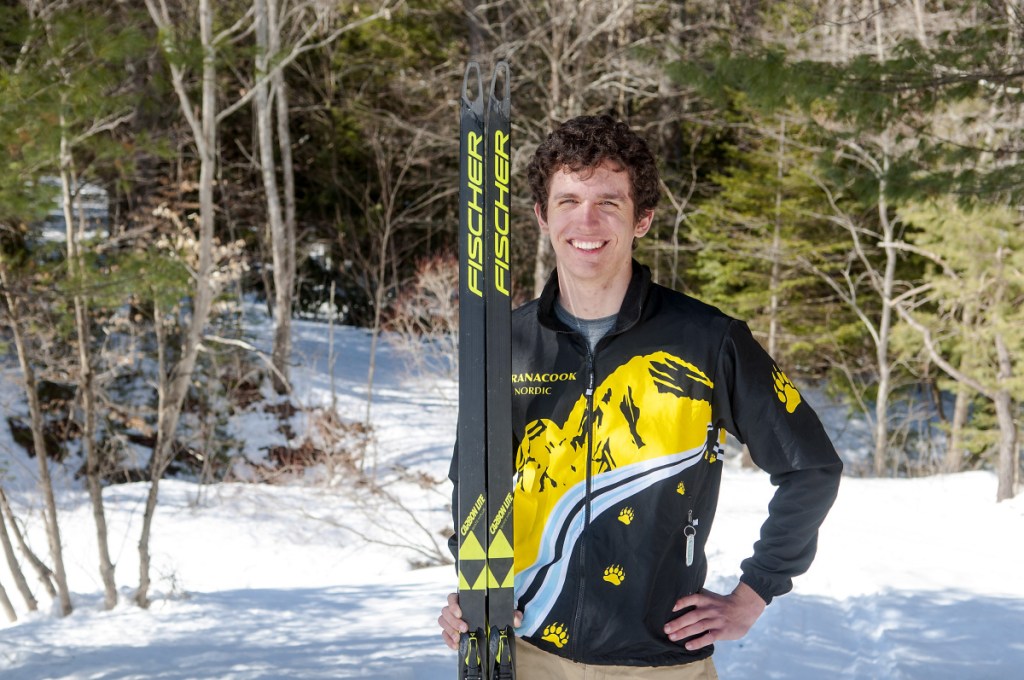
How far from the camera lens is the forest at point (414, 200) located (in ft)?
17.0

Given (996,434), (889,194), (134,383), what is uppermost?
(889,194)

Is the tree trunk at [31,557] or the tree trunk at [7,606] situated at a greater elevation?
the tree trunk at [31,557]

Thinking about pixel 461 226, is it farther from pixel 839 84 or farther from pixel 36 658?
pixel 36 658

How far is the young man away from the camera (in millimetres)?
1485

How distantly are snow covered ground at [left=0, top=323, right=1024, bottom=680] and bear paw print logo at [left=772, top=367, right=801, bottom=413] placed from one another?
110 inches

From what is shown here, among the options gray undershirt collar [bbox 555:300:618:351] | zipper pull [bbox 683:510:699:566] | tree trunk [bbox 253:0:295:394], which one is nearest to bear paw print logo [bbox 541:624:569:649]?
zipper pull [bbox 683:510:699:566]

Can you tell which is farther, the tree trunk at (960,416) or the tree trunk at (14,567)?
the tree trunk at (960,416)

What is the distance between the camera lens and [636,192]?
1.61 metres

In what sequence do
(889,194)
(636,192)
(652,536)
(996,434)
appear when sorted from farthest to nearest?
1. (996,434)
2. (889,194)
3. (636,192)
4. (652,536)

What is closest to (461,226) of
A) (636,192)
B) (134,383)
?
(636,192)

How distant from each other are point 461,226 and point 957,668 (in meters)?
3.40

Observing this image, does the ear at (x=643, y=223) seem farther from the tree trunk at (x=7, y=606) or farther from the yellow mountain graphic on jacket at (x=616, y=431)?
the tree trunk at (x=7, y=606)

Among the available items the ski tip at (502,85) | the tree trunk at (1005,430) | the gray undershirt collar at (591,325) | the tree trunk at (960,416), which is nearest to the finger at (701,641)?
the gray undershirt collar at (591,325)

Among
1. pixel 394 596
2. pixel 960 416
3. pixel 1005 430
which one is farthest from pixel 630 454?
pixel 960 416
